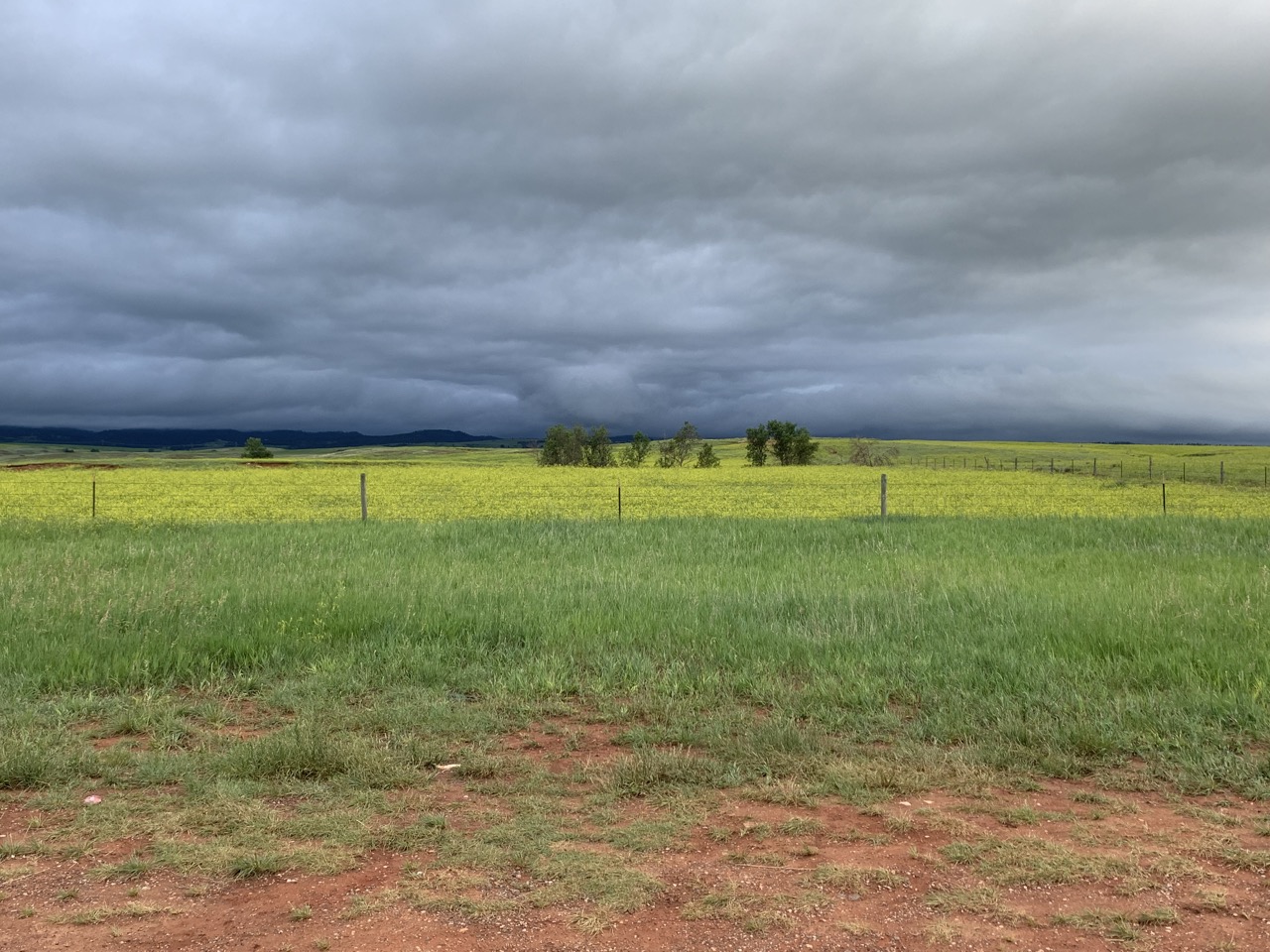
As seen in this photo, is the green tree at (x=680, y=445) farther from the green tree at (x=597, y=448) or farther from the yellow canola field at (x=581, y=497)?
the yellow canola field at (x=581, y=497)

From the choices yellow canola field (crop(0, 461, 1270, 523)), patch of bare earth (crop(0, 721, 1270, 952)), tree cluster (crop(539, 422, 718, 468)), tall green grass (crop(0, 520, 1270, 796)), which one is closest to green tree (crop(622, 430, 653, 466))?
tree cluster (crop(539, 422, 718, 468))

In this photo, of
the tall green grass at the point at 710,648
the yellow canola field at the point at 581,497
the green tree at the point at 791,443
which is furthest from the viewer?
the green tree at the point at 791,443

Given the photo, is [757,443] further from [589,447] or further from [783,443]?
[589,447]

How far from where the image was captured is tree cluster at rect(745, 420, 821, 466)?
102062mm

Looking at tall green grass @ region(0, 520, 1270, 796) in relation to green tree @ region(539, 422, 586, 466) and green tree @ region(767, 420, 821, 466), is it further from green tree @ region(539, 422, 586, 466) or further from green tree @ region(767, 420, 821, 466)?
green tree @ region(539, 422, 586, 466)

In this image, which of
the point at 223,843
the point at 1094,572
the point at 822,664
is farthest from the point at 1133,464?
the point at 223,843

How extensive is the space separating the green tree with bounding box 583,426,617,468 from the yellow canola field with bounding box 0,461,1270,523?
59.5m

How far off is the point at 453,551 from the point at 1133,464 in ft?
266

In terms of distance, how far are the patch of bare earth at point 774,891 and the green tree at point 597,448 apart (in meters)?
115

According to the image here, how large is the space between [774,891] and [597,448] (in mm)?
118783

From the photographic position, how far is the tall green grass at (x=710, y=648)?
6113 millimetres

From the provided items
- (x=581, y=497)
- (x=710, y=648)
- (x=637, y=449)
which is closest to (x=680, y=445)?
(x=637, y=449)

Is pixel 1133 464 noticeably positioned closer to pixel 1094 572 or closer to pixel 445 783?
pixel 1094 572

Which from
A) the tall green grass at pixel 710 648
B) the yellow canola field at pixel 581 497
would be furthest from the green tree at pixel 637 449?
the tall green grass at pixel 710 648
